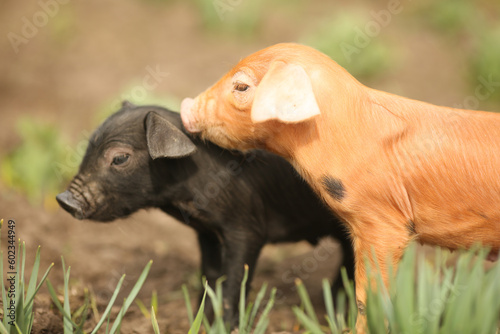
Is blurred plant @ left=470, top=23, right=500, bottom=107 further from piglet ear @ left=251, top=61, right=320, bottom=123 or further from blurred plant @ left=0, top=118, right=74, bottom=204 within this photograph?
piglet ear @ left=251, top=61, right=320, bottom=123

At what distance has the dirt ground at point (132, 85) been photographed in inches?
185

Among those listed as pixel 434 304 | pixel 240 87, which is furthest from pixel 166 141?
pixel 434 304

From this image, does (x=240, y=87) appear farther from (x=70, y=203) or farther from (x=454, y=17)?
(x=454, y=17)

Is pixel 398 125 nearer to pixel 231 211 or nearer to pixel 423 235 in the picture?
pixel 423 235

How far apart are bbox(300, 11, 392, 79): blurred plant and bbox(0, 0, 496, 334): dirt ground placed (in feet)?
1.02

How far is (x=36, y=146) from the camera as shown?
6324 millimetres

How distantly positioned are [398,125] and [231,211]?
51.0 inches

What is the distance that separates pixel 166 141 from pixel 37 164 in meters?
3.38

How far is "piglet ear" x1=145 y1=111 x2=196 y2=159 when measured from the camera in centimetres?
331

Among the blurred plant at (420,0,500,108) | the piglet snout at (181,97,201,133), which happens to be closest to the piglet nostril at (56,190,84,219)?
the piglet snout at (181,97,201,133)

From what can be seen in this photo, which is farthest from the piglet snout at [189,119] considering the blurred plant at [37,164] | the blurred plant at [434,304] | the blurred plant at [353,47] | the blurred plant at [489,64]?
the blurred plant at [489,64]

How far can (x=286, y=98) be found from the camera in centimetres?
276

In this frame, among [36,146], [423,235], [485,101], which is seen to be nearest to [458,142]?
[423,235]

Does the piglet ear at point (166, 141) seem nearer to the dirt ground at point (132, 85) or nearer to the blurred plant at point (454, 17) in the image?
the dirt ground at point (132, 85)
